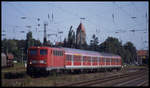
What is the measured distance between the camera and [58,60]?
1140 inches

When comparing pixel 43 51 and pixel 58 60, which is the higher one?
pixel 43 51

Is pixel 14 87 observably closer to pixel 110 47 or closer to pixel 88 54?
pixel 88 54

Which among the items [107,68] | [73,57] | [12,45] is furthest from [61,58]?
[12,45]

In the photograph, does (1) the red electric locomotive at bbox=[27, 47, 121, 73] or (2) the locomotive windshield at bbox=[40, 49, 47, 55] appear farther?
(2) the locomotive windshield at bbox=[40, 49, 47, 55]

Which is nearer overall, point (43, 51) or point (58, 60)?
point (43, 51)

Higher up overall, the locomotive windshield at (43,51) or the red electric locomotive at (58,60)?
the locomotive windshield at (43,51)

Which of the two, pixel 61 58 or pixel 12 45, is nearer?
pixel 61 58

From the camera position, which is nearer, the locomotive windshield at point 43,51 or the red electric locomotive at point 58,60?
the red electric locomotive at point 58,60

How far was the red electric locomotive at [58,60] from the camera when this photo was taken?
87.7 feet

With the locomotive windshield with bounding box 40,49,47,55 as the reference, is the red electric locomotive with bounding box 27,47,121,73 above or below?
below

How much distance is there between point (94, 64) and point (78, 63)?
6761mm

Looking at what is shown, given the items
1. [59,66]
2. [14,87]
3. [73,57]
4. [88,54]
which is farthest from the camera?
[88,54]

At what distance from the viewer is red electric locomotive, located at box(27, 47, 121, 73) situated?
1053 inches

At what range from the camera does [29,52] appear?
27.6 meters
